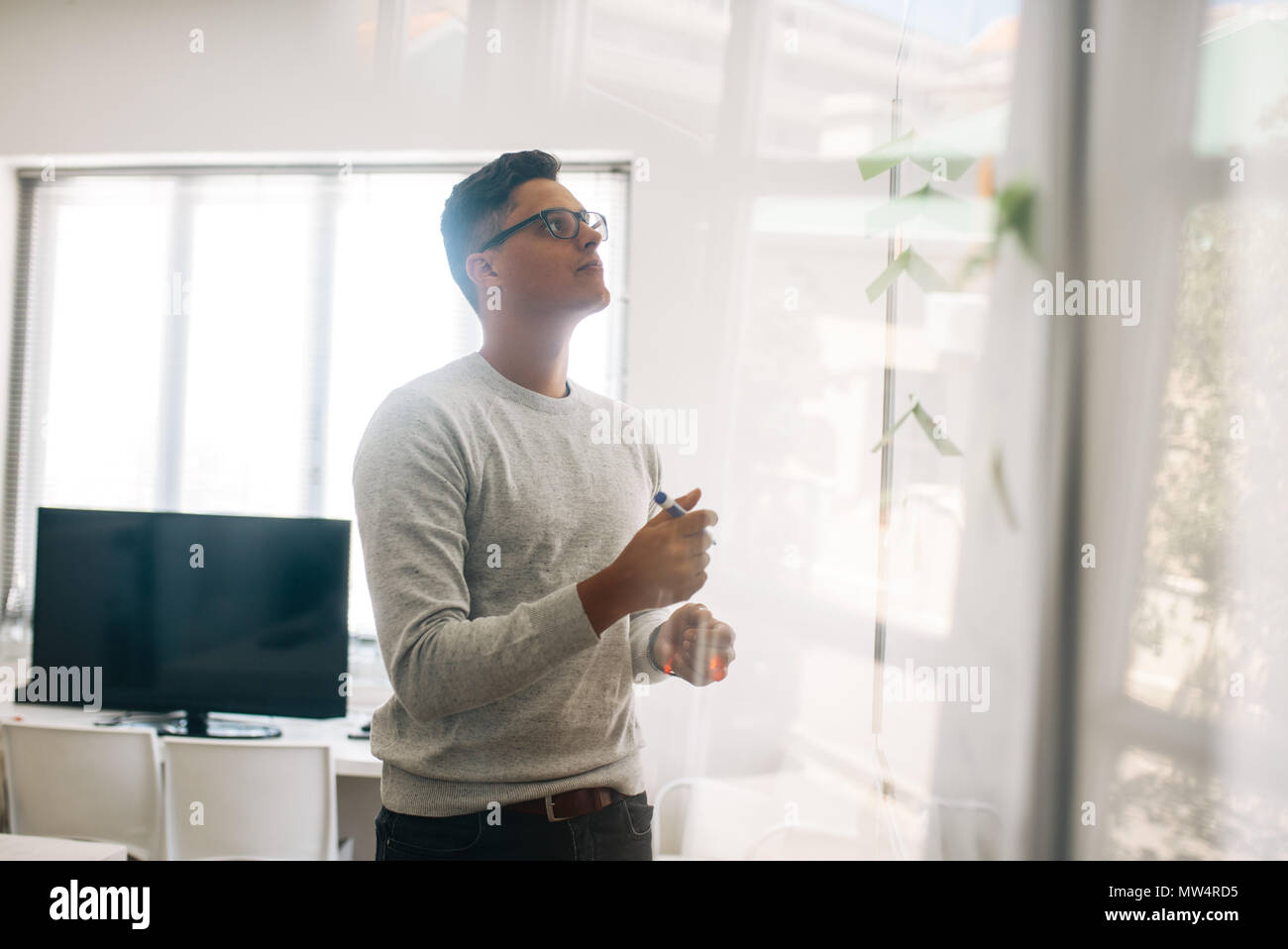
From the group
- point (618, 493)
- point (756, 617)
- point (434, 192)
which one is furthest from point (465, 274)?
point (434, 192)

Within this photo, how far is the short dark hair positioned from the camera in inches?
40.0

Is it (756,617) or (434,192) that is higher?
(434,192)

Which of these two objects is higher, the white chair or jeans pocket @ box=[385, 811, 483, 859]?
jeans pocket @ box=[385, 811, 483, 859]

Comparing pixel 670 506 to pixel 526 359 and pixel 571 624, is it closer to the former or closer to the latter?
pixel 571 624

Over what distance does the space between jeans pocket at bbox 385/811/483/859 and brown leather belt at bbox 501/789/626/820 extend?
0.04m

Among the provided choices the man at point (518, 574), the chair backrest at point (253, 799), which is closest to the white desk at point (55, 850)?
the chair backrest at point (253, 799)

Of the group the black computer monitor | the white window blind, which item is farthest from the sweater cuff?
the white window blind

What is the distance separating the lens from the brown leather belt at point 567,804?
2.86 ft

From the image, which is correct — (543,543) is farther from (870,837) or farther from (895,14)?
(895,14)

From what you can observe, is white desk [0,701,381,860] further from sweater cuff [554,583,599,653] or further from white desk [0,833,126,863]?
sweater cuff [554,583,599,653]

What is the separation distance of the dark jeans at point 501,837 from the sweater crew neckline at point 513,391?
490 mm

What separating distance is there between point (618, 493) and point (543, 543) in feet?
0.42
